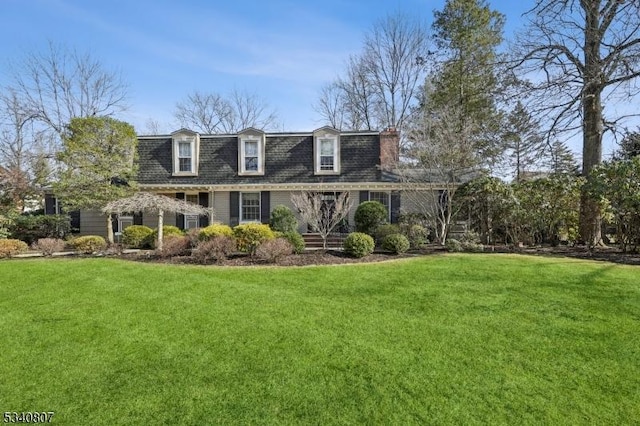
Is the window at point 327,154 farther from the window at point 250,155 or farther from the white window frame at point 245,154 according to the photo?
the window at point 250,155

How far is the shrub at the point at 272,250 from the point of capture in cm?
930

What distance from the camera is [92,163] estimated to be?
1396 centimetres

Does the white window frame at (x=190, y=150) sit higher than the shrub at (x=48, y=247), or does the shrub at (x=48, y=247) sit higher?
the white window frame at (x=190, y=150)

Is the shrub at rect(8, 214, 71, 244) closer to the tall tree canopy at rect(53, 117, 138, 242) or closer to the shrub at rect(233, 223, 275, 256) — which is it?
the tall tree canopy at rect(53, 117, 138, 242)

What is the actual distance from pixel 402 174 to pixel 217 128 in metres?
25.5

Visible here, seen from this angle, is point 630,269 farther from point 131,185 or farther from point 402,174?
point 131,185

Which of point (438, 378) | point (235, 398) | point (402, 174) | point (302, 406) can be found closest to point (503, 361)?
point (438, 378)

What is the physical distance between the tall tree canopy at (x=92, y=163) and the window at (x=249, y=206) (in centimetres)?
467

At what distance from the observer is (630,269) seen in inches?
307

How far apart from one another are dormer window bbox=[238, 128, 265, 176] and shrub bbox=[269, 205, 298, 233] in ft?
10.7

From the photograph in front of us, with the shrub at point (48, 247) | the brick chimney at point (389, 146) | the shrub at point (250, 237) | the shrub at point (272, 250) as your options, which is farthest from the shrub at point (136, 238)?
the brick chimney at point (389, 146)

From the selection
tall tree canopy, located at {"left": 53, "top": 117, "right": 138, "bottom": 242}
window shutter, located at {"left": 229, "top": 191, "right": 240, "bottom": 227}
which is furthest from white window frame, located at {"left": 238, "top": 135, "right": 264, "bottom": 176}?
tall tree canopy, located at {"left": 53, "top": 117, "right": 138, "bottom": 242}

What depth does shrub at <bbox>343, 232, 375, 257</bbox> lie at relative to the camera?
10148mm

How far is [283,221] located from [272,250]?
15.6ft
